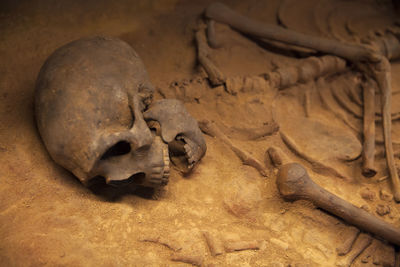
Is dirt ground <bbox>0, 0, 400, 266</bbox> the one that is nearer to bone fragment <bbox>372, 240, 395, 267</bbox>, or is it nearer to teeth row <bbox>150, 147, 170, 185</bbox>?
bone fragment <bbox>372, 240, 395, 267</bbox>

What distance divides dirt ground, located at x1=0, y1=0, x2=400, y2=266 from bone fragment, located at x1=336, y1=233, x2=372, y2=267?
48 millimetres

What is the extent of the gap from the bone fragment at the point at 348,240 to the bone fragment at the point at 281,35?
1.88m

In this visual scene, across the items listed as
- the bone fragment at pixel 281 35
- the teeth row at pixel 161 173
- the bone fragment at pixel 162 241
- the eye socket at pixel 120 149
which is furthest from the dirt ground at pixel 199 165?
the eye socket at pixel 120 149

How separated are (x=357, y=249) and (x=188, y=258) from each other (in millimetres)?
1340

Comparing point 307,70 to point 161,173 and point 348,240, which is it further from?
point 161,173

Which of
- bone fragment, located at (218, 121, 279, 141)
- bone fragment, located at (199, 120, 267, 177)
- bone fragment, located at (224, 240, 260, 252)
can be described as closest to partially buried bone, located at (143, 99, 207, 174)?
bone fragment, located at (199, 120, 267, 177)

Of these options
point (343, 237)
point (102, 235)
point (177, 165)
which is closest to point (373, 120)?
point (343, 237)

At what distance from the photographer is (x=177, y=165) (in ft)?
10.00

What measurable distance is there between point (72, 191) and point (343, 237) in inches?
81.6

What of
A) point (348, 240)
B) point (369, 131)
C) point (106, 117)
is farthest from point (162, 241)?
point (369, 131)

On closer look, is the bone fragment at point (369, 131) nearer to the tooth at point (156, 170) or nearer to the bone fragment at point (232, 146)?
the bone fragment at point (232, 146)

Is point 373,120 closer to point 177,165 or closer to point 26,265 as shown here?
point 177,165

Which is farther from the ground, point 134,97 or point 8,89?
point 134,97

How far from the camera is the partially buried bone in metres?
2.71
